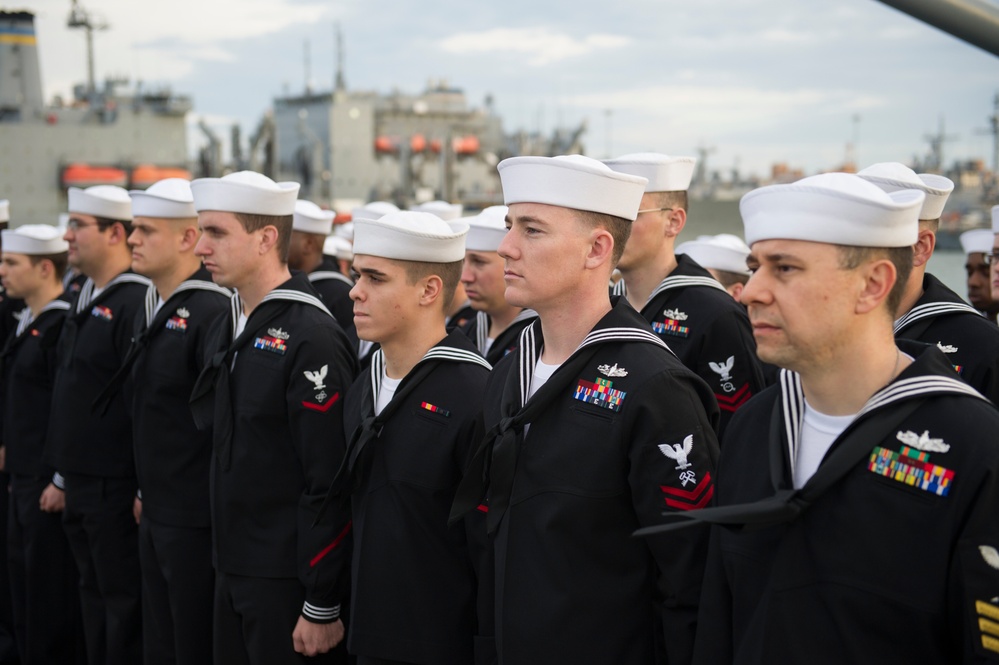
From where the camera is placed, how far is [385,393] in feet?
11.8

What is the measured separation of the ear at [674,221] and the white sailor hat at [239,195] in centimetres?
177

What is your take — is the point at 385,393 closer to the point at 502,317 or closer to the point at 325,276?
the point at 502,317

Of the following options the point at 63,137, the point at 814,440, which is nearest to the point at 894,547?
the point at 814,440

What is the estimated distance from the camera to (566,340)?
114 inches

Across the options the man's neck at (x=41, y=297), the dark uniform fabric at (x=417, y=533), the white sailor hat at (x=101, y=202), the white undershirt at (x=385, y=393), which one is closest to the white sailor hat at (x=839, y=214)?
the dark uniform fabric at (x=417, y=533)

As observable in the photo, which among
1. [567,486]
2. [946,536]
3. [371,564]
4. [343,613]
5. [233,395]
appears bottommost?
[343,613]

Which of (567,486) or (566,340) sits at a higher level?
(566,340)

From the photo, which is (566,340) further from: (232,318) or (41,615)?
(41,615)

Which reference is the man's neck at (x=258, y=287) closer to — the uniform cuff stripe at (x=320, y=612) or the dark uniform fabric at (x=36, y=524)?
the uniform cuff stripe at (x=320, y=612)

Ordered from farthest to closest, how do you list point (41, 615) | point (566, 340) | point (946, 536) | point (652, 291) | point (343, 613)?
point (41, 615) → point (652, 291) → point (343, 613) → point (566, 340) → point (946, 536)

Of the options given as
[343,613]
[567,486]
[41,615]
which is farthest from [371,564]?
[41,615]

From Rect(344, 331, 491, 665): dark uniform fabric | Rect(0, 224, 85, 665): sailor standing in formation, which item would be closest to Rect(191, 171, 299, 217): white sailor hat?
Rect(344, 331, 491, 665): dark uniform fabric

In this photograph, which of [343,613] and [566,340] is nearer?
[566,340]

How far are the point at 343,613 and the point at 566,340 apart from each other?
1637mm
